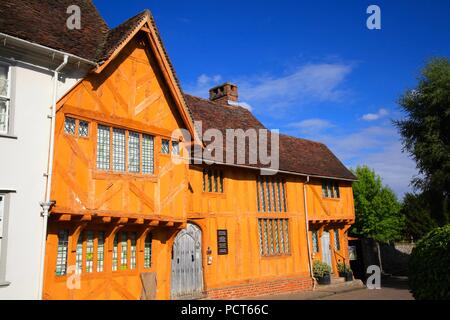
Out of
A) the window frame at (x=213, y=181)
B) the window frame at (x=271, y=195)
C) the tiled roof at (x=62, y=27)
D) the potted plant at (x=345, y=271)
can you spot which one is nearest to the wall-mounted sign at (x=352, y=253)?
the potted plant at (x=345, y=271)

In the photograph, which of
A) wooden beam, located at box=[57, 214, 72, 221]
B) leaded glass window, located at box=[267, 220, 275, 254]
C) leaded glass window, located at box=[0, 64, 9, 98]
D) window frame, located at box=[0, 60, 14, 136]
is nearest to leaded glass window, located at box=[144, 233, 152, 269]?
wooden beam, located at box=[57, 214, 72, 221]

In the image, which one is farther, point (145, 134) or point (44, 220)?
point (145, 134)

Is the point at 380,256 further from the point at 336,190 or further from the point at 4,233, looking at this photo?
the point at 4,233

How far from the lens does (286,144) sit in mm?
22094

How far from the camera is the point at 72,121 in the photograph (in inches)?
431

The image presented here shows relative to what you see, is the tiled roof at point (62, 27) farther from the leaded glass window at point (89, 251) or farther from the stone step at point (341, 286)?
the stone step at point (341, 286)

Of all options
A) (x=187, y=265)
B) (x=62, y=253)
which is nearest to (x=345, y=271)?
(x=187, y=265)

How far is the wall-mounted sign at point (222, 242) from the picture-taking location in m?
15.9

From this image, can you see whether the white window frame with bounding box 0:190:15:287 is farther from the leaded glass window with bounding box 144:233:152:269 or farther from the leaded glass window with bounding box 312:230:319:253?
the leaded glass window with bounding box 312:230:319:253

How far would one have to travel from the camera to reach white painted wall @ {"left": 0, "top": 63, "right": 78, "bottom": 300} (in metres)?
9.12

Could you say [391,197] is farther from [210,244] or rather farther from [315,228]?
[210,244]

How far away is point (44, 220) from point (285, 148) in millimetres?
14041

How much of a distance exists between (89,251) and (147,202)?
2.09 m
